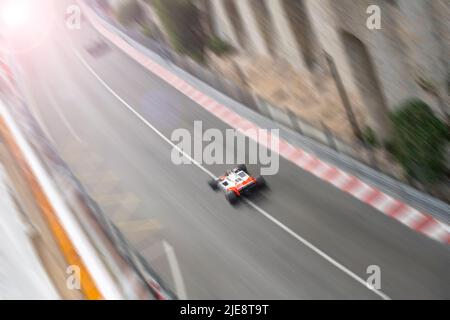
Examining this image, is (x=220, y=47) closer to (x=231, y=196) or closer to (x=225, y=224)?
(x=231, y=196)

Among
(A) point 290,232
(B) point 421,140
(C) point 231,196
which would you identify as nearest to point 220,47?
(C) point 231,196

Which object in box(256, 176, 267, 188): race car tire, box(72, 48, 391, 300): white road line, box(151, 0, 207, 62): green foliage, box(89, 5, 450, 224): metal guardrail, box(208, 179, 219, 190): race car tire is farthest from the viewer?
box(151, 0, 207, 62): green foliage

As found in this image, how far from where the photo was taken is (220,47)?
24047 millimetres

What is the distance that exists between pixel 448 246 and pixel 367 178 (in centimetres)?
325

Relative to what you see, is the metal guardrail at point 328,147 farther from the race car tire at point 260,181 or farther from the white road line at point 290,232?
the white road line at point 290,232

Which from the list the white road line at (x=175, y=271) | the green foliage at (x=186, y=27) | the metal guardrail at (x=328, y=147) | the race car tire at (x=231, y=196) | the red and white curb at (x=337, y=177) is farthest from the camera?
the green foliage at (x=186, y=27)

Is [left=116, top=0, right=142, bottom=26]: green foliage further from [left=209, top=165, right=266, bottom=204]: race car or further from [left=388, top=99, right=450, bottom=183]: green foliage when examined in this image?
[left=388, top=99, right=450, bottom=183]: green foliage

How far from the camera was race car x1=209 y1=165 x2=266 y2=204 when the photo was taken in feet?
54.4

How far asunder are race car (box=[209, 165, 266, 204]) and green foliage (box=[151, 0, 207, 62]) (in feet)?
30.4

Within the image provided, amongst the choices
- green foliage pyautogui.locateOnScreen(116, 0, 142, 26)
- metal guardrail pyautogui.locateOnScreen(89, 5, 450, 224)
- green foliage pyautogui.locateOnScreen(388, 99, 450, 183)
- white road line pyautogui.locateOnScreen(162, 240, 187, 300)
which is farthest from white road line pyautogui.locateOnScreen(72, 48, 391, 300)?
green foliage pyautogui.locateOnScreen(116, 0, 142, 26)

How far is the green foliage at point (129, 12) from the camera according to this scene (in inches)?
1195

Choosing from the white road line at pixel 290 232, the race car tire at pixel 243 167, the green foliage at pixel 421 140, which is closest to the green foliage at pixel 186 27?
the white road line at pixel 290 232

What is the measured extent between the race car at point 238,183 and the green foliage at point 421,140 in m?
4.56
